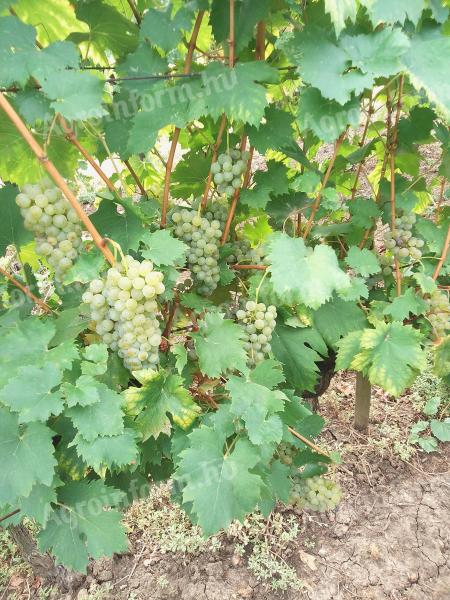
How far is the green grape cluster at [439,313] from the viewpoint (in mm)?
1700

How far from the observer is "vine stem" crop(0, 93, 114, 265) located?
97cm

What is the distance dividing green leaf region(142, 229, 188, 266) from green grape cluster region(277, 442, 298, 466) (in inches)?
31.1

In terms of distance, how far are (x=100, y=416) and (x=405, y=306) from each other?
103 centimetres

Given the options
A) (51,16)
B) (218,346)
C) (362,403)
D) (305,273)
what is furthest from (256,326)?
(362,403)

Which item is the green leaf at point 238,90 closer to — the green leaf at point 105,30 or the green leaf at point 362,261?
the green leaf at point 105,30

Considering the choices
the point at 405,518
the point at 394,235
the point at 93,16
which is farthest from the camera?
the point at 405,518

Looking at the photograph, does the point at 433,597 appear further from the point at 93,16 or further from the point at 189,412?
the point at 93,16

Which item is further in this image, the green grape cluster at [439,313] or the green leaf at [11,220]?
the green grape cluster at [439,313]

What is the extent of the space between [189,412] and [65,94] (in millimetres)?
795

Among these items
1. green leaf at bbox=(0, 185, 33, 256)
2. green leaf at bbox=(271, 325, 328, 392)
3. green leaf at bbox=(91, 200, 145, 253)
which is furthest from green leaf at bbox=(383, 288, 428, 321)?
green leaf at bbox=(0, 185, 33, 256)

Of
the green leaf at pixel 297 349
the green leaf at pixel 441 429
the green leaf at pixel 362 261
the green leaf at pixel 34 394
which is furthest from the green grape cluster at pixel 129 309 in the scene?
the green leaf at pixel 441 429

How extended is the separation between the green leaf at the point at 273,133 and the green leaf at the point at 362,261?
18.0 inches

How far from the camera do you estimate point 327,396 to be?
3441 millimetres

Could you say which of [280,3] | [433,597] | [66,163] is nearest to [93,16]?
[66,163]
